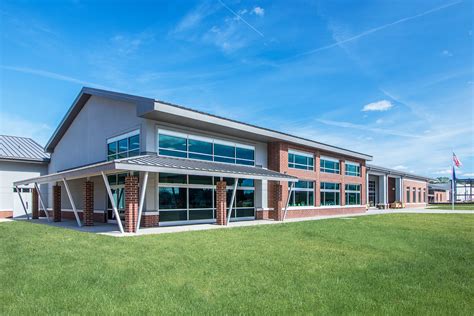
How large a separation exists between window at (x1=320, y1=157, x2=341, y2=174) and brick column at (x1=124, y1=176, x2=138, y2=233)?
703 inches

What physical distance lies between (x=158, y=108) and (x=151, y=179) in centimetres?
342

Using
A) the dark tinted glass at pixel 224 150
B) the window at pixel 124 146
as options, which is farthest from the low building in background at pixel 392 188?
the window at pixel 124 146

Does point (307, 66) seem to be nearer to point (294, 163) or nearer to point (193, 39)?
point (193, 39)

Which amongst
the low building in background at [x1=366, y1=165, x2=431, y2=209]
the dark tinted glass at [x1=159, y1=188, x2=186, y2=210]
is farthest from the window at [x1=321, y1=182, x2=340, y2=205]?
the dark tinted glass at [x1=159, y1=188, x2=186, y2=210]

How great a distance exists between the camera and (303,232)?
47.4 feet

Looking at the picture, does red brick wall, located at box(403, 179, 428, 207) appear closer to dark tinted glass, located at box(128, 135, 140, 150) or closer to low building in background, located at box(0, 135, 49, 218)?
dark tinted glass, located at box(128, 135, 140, 150)

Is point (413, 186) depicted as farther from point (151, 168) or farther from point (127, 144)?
point (151, 168)

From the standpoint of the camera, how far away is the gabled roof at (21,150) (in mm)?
26078

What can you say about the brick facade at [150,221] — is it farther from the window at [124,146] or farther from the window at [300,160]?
the window at [300,160]

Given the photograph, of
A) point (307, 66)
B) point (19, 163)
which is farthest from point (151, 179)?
point (19, 163)

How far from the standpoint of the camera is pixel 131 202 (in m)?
14.2

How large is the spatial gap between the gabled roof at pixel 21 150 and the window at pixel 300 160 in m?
18.9

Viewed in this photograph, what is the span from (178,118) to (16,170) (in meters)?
16.7

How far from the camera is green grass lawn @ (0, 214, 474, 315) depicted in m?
5.33
